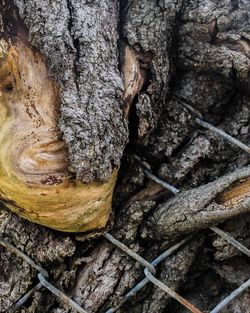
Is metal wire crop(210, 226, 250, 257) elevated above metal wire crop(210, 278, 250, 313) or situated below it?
above

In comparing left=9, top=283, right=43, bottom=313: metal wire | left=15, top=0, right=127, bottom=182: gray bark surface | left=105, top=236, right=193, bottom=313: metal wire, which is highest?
left=15, top=0, right=127, bottom=182: gray bark surface

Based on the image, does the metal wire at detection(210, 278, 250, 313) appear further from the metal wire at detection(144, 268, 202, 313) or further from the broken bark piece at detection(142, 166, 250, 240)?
the broken bark piece at detection(142, 166, 250, 240)

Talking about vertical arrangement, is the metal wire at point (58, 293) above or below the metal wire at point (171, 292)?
below

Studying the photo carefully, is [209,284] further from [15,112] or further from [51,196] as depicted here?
[15,112]

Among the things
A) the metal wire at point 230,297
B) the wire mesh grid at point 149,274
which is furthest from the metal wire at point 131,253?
the metal wire at point 230,297

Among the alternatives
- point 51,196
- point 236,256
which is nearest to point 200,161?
point 236,256

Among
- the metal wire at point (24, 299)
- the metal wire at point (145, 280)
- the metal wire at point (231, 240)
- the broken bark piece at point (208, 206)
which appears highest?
the broken bark piece at point (208, 206)

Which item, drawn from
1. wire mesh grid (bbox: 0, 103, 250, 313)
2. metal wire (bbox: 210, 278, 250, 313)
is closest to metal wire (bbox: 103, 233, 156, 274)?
wire mesh grid (bbox: 0, 103, 250, 313)

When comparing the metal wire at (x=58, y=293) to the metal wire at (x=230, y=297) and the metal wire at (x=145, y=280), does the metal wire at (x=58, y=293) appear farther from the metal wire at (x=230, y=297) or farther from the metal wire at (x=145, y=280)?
the metal wire at (x=230, y=297)
